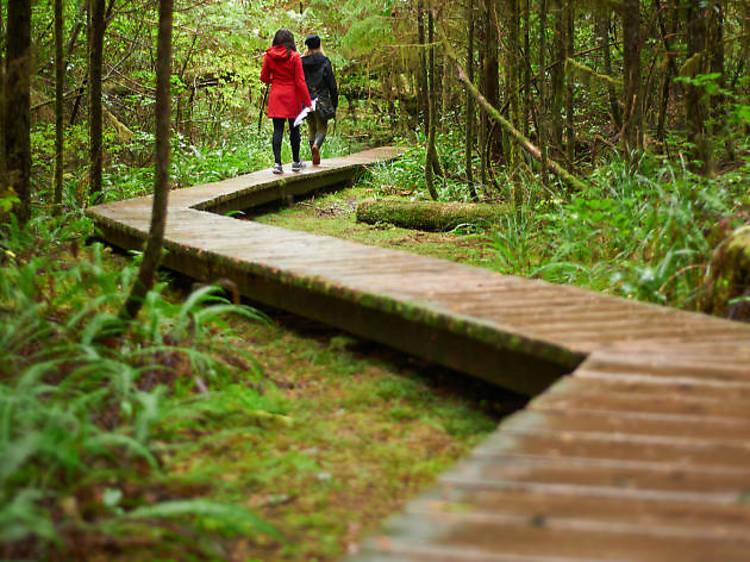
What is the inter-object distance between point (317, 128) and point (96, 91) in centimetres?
590

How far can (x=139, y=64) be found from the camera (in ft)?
40.3

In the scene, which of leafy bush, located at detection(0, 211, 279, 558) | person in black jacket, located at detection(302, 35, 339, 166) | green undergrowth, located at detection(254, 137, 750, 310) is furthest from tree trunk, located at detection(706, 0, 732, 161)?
person in black jacket, located at detection(302, 35, 339, 166)

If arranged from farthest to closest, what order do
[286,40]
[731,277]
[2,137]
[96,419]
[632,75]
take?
[286,40] < [632,75] < [2,137] < [731,277] < [96,419]

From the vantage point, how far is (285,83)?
10.9 m

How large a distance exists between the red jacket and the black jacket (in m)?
1.68

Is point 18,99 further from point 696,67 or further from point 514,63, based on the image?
point 696,67

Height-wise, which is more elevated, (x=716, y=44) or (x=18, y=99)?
(x=716, y=44)

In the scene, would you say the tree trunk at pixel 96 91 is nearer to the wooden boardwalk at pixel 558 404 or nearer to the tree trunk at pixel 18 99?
the tree trunk at pixel 18 99

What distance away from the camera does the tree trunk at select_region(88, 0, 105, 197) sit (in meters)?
7.32

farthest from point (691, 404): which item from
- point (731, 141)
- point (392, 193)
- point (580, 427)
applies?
point (392, 193)

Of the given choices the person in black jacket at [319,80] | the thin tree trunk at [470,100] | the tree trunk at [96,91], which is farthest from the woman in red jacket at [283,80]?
the tree trunk at [96,91]

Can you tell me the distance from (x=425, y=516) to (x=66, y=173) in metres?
9.20

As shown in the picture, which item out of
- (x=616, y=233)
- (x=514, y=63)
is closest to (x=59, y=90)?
(x=514, y=63)

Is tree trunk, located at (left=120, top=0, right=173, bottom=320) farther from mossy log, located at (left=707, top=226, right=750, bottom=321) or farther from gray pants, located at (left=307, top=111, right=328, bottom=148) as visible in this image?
gray pants, located at (left=307, top=111, right=328, bottom=148)
